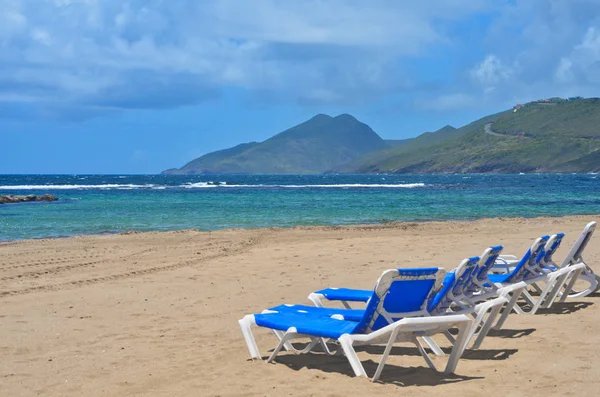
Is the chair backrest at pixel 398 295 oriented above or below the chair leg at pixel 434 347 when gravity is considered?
above

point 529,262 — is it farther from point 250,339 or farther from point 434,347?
point 250,339

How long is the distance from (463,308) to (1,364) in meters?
4.43

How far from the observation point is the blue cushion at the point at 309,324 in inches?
238

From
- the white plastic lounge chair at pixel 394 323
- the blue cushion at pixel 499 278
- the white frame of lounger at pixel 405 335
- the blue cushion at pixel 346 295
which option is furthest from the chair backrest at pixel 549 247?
the white frame of lounger at pixel 405 335

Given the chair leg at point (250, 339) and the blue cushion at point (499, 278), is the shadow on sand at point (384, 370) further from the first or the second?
the blue cushion at point (499, 278)

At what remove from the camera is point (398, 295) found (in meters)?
5.96

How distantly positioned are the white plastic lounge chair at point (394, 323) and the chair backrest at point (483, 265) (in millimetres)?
1450

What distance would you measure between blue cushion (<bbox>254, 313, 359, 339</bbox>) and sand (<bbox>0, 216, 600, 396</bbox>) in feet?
1.17

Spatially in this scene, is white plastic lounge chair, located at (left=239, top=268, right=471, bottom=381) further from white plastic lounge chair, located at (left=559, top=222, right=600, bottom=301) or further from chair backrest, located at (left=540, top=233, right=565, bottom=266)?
white plastic lounge chair, located at (left=559, top=222, right=600, bottom=301)

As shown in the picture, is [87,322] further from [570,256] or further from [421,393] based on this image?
[570,256]

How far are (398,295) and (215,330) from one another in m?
2.78

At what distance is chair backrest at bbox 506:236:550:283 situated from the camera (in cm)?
862

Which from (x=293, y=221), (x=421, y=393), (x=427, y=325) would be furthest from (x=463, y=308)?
(x=293, y=221)

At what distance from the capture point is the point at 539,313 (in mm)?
8750
